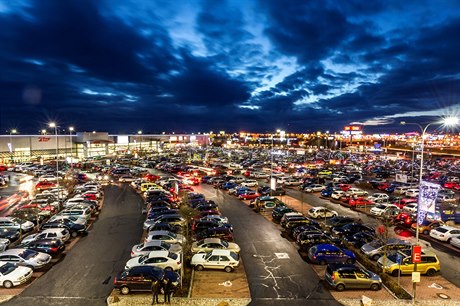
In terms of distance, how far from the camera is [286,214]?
29.0 meters

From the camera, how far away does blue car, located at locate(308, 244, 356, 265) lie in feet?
67.1

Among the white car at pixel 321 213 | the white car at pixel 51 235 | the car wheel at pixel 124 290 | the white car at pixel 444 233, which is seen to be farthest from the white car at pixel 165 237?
the white car at pixel 444 233

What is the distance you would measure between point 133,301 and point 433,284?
17131mm

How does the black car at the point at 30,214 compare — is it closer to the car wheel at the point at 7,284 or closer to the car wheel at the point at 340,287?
the car wheel at the point at 7,284

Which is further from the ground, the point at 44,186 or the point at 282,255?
the point at 44,186

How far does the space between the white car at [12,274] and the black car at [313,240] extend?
59.5 feet

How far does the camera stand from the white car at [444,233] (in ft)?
81.6

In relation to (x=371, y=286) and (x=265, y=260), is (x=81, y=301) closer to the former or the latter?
(x=265, y=260)

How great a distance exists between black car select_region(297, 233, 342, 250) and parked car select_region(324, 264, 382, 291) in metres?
5.59

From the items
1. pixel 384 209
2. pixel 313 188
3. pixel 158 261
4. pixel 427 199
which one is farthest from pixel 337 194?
pixel 158 261

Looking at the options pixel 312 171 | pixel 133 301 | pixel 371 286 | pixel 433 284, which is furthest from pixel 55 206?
pixel 312 171

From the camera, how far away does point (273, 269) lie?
19.5m

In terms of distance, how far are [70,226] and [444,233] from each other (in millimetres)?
31452

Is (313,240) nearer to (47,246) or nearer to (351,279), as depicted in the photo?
(351,279)
